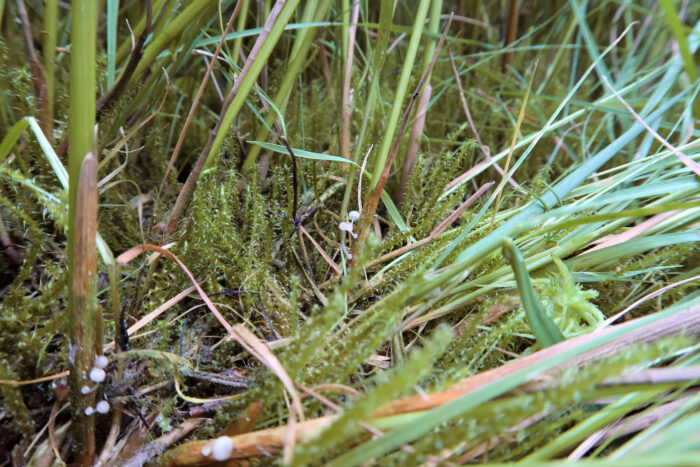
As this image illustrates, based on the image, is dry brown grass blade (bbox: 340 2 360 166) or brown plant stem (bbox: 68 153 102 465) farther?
dry brown grass blade (bbox: 340 2 360 166)

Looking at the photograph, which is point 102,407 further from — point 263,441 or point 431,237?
point 431,237

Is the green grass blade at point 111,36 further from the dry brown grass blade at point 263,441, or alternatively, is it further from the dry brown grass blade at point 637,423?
the dry brown grass blade at point 637,423

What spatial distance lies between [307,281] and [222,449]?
27 cm

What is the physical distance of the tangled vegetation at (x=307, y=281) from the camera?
0.38 metres

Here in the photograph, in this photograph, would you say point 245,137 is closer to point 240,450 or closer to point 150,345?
point 150,345

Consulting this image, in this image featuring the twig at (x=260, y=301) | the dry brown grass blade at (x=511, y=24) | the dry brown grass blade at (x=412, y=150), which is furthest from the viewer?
the dry brown grass blade at (x=511, y=24)

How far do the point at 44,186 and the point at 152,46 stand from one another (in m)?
0.24

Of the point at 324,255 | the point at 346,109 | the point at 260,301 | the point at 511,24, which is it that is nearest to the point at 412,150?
the point at 346,109

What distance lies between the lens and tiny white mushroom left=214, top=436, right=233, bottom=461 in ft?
1.29

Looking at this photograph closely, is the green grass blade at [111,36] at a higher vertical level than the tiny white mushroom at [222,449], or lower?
higher

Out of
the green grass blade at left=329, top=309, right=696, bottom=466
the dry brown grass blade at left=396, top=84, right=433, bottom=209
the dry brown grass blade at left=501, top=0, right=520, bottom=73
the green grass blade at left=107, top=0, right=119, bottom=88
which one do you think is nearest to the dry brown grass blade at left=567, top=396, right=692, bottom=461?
the green grass blade at left=329, top=309, right=696, bottom=466

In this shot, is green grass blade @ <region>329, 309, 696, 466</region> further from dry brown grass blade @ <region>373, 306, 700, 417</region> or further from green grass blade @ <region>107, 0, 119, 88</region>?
green grass blade @ <region>107, 0, 119, 88</region>

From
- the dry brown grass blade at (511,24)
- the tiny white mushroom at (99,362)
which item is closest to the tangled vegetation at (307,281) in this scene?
the tiny white mushroom at (99,362)

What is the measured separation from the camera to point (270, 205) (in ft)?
2.27
